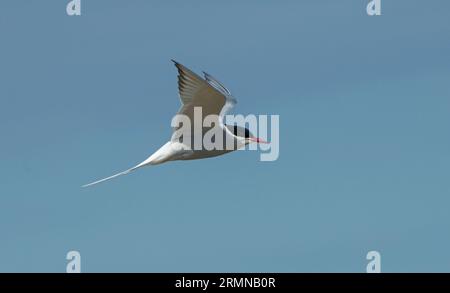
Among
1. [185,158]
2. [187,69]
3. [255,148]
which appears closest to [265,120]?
[255,148]

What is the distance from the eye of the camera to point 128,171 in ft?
63.9

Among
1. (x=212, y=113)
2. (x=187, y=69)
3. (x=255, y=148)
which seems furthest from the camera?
(x=255, y=148)

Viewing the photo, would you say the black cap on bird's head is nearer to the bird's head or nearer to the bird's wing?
the bird's head

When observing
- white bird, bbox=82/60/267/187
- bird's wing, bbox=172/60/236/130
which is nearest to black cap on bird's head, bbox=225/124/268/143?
white bird, bbox=82/60/267/187

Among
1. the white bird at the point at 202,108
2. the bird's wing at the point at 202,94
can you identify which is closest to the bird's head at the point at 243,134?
the white bird at the point at 202,108

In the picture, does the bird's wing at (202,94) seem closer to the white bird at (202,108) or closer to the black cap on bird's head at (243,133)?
the white bird at (202,108)

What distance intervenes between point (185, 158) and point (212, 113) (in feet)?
3.56

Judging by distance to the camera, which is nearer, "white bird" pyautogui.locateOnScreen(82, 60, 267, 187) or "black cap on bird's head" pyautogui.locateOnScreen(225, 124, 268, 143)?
"white bird" pyautogui.locateOnScreen(82, 60, 267, 187)

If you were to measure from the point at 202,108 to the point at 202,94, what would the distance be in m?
0.49

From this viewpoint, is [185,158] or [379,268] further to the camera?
[185,158]

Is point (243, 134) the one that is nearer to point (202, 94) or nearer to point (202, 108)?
point (202, 108)

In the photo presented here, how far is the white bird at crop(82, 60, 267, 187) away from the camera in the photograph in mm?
18609
